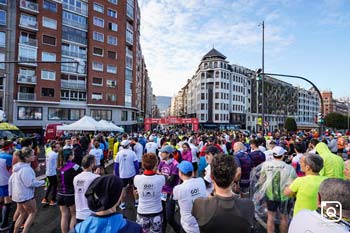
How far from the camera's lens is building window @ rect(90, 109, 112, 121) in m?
37.9

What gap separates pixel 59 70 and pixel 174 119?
805 inches

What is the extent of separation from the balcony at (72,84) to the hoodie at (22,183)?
113 feet

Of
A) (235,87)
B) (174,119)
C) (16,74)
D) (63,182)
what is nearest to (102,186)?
(63,182)

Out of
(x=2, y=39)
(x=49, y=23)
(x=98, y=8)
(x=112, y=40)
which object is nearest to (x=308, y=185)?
(x=2, y=39)

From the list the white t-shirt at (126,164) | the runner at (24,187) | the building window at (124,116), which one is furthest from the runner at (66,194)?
the building window at (124,116)

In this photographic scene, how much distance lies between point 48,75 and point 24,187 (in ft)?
113

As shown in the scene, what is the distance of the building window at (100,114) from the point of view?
1491 inches

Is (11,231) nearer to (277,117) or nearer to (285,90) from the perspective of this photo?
(277,117)

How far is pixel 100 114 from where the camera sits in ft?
127

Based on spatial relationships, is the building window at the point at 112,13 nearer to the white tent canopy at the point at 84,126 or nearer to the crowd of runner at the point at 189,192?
the white tent canopy at the point at 84,126

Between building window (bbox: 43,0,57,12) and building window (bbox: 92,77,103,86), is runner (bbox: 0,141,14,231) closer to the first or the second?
building window (bbox: 92,77,103,86)

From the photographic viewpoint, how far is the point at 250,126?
2719 inches

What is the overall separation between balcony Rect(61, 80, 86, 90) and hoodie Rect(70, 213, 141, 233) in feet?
124

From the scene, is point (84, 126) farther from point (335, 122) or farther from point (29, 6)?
point (335, 122)
